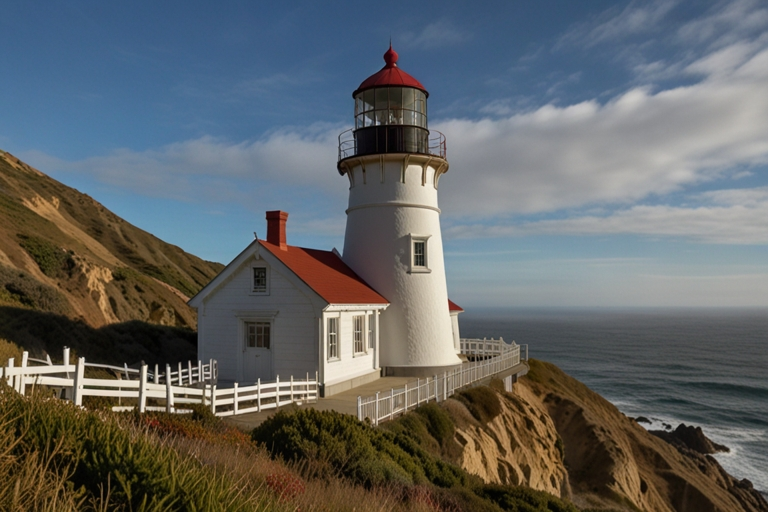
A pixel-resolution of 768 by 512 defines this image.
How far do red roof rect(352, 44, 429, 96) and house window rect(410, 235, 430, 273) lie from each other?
5366 millimetres

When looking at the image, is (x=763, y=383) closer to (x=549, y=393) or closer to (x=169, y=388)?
(x=549, y=393)

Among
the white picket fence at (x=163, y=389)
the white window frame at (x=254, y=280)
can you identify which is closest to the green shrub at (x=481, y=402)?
the white picket fence at (x=163, y=389)

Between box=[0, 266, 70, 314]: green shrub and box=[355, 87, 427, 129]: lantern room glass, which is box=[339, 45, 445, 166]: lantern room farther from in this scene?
box=[0, 266, 70, 314]: green shrub

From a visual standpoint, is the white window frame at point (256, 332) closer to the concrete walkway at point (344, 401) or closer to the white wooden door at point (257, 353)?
the white wooden door at point (257, 353)

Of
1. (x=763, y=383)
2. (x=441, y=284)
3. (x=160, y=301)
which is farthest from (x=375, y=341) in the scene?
(x=763, y=383)

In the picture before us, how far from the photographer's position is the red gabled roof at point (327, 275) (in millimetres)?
16391

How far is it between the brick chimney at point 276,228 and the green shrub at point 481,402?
743cm

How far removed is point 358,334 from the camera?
18.2 m

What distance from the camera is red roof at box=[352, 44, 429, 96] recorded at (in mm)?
19438

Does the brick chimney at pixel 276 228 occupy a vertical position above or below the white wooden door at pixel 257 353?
above

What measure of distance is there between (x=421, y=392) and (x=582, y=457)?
10.3m

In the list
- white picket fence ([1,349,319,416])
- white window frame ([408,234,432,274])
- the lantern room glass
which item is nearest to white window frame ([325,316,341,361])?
white picket fence ([1,349,319,416])

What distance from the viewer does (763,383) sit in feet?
171

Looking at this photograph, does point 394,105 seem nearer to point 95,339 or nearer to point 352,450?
point 95,339
